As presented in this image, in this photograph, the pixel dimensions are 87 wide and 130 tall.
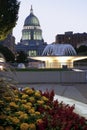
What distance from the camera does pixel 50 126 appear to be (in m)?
5.89

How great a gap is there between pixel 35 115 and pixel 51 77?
15824 millimetres

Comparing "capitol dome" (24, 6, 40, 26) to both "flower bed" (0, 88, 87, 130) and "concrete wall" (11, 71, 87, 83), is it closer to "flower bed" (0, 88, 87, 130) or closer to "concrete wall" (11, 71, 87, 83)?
"concrete wall" (11, 71, 87, 83)

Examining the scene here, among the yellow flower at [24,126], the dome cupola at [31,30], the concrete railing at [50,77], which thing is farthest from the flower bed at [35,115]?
the dome cupola at [31,30]

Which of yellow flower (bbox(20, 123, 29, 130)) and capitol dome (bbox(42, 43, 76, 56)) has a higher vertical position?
yellow flower (bbox(20, 123, 29, 130))

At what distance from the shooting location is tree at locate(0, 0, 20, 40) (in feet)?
74.7

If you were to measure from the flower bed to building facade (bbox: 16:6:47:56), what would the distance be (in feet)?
517

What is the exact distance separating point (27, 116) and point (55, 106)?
1.11 metres

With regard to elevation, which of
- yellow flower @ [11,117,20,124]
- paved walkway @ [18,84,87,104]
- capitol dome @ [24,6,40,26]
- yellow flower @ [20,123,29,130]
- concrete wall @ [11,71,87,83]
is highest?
capitol dome @ [24,6,40,26]

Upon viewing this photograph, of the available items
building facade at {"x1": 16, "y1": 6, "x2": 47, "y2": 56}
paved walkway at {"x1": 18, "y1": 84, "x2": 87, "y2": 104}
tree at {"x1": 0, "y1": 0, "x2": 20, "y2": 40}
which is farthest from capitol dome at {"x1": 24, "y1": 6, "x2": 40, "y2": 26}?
paved walkway at {"x1": 18, "y1": 84, "x2": 87, "y2": 104}

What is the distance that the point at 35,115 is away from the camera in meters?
6.51

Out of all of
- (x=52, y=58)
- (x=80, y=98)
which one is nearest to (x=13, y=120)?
(x=80, y=98)

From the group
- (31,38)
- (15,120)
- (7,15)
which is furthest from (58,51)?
(31,38)

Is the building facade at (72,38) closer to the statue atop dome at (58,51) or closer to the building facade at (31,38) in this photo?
the building facade at (31,38)

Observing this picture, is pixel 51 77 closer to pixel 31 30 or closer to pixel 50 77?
pixel 50 77
